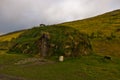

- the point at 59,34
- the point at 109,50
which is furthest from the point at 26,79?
the point at 109,50

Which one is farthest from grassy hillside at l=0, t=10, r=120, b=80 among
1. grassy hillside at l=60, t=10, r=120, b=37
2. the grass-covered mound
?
grassy hillside at l=60, t=10, r=120, b=37

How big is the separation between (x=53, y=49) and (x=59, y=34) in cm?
395

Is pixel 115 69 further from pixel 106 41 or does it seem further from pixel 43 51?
pixel 106 41

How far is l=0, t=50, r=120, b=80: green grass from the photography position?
34.3m

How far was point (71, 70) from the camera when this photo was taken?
37.6 meters

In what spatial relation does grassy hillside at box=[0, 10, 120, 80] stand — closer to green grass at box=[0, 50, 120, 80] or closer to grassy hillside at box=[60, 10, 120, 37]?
green grass at box=[0, 50, 120, 80]

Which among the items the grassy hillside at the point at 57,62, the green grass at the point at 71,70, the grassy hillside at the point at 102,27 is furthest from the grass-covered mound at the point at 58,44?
the grassy hillside at the point at 102,27

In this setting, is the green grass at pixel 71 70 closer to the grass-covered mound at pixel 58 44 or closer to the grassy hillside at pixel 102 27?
the grass-covered mound at pixel 58 44

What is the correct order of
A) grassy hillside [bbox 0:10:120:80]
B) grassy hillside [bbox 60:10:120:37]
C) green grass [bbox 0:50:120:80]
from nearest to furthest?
green grass [bbox 0:50:120:80], grassy hillside [bbox 0:10:120:80], grassy hillside [bbox 60:10:120:37]

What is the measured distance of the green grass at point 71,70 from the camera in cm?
3428

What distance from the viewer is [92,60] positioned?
4388cm

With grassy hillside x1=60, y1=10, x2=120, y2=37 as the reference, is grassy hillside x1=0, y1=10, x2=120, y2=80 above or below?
below

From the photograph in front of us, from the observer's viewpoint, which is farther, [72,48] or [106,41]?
[106,41]

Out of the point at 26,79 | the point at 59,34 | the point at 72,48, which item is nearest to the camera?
the point at 26,79
